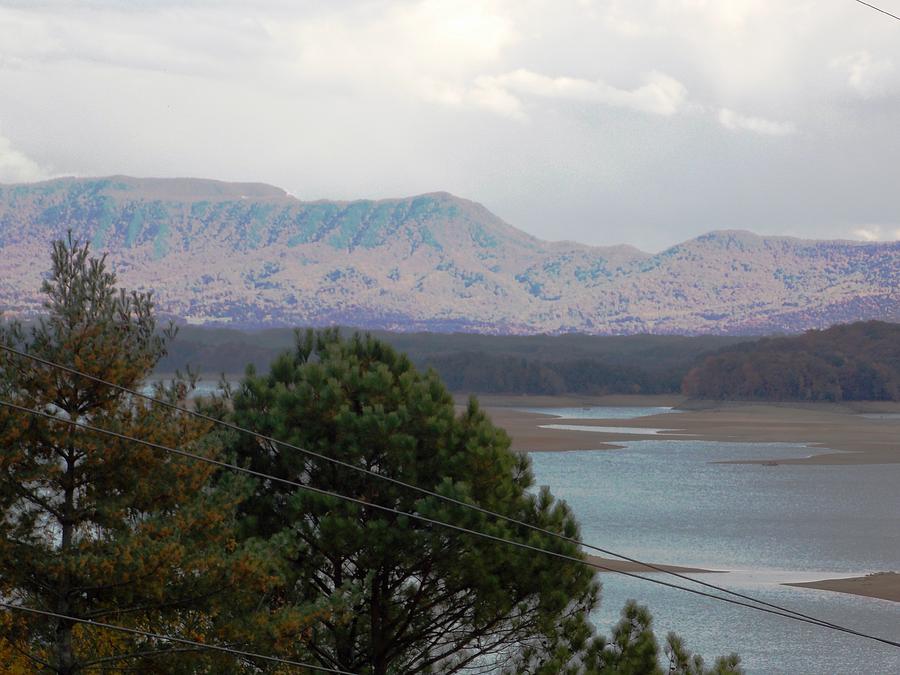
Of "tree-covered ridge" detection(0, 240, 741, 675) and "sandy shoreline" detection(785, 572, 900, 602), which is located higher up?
"tree-covered ridge" detection(0, 240, 741, 675)

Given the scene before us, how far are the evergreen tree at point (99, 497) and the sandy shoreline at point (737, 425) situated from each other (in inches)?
1775

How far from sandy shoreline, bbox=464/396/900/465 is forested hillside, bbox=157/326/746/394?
384cm

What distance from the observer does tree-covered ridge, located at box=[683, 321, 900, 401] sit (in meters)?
122

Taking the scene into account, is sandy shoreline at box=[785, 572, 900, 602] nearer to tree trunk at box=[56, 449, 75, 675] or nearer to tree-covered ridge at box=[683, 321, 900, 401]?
tree trunk at box=[56, 449, 75, 675]

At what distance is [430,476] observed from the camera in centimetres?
1622

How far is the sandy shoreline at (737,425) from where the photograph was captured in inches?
2982

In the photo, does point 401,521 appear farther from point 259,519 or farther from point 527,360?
point 527,360

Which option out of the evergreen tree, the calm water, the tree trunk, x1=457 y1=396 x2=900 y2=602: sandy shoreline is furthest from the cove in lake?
the tree trunk

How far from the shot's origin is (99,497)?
11.8 m

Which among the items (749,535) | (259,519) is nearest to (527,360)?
(749,535)

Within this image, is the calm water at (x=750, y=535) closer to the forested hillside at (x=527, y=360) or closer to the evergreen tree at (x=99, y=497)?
the evergreen tree at (x=99, y=497)

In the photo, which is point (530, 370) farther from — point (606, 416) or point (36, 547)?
point (36, 547)

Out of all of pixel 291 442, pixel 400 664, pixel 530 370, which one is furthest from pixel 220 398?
pixel 530 370

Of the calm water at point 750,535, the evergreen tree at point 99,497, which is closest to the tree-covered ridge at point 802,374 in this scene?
the calm water at point 750,535
